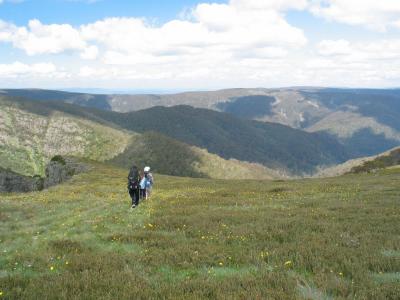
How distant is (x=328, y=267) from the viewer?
1184 cm

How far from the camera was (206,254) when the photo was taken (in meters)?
13.8

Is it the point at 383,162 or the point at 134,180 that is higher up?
the point at 134,180

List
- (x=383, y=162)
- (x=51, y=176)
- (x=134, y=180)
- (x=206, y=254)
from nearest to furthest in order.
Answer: (x=206, y=254), (x=134, y=180), (x=51, y=176), (x=383, y=162)

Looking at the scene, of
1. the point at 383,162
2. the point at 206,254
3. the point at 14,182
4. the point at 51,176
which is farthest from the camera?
the point at 14,182

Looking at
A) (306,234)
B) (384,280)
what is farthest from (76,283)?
(306,234)

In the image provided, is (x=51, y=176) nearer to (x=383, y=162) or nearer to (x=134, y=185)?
(x=134, y=185)

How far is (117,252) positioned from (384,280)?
8.18 meters

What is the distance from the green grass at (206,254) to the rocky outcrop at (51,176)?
2799 inches

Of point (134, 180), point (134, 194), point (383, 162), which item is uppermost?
point (134, 180)

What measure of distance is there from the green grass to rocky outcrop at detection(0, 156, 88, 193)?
7110 cm

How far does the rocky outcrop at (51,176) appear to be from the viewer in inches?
3708

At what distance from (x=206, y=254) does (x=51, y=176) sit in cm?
9433

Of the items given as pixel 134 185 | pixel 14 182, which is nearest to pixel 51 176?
pixel 14 182

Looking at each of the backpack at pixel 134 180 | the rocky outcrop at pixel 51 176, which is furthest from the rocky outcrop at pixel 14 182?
the backpack at pixel 134 180
